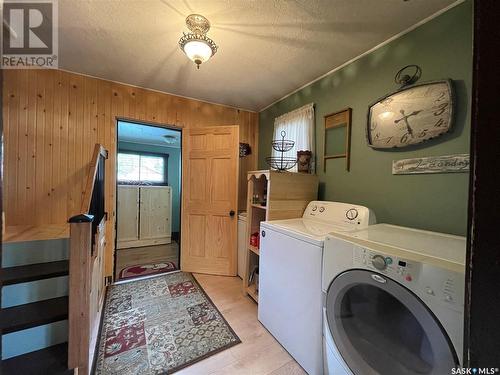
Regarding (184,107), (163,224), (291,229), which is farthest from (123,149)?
(291,229)

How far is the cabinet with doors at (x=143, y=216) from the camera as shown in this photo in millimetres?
3871

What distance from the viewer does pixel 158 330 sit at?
1.76m

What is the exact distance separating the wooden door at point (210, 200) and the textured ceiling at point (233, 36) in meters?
0.75

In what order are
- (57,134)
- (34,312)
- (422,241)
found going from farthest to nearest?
(57,134)
(34,312)
(422,241)

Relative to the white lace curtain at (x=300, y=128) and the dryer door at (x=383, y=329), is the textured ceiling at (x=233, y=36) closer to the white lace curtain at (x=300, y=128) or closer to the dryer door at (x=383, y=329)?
the white lace curtain at (x=300, y=128)

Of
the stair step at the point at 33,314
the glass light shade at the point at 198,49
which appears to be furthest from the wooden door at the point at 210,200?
the stair step at the point at 33,314

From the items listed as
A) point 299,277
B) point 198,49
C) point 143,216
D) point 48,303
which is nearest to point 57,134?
point 48,303

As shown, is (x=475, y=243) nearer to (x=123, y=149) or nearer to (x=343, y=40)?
(x=343, y=40)

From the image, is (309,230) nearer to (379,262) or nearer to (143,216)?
(379,262)

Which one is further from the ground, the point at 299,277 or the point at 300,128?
the point at 300,128

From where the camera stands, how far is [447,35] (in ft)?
4.41

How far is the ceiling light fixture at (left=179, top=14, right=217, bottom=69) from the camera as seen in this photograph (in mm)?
1447

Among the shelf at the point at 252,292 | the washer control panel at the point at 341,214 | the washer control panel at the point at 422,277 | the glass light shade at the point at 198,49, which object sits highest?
the glass light shade at the point at 198,49

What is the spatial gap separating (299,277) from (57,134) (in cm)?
279
